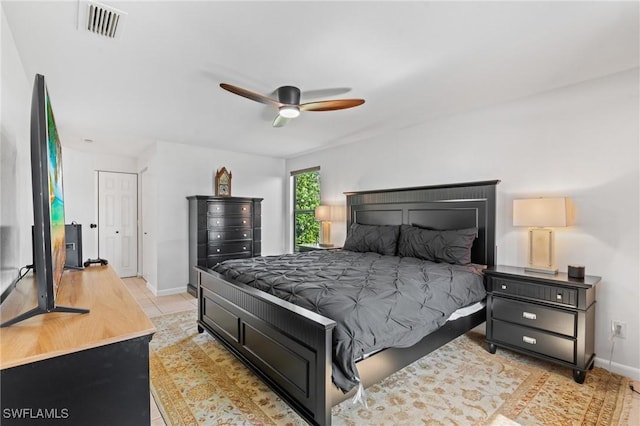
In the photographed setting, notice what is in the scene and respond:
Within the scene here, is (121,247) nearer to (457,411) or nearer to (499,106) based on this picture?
(457,411)

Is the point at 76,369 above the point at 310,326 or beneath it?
above

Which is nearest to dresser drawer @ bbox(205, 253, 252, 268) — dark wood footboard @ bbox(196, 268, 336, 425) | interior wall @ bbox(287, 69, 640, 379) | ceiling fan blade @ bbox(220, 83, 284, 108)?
dark wood footboard @ bbox(196, 268, 336, 425)

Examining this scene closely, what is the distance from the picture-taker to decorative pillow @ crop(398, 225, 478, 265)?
10.2ft

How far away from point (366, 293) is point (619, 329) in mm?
2244

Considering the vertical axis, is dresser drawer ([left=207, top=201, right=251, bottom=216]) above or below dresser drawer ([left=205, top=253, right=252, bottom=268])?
above

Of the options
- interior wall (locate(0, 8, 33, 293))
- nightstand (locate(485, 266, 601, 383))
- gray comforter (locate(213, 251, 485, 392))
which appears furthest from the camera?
nightstand (locate(485, 266, 601, 383))

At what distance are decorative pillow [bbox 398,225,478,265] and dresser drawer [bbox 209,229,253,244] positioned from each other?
106 inches

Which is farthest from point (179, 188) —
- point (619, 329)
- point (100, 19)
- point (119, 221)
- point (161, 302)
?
point (619, 329)

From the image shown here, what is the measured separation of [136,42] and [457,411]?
3.22 m

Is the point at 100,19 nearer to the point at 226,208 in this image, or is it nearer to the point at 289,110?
the point at 289,110

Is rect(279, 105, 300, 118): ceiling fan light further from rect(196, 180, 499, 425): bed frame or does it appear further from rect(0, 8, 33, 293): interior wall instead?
rect(0, 8, 33, 293): interior wall

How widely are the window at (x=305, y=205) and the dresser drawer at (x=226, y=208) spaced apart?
1.16m

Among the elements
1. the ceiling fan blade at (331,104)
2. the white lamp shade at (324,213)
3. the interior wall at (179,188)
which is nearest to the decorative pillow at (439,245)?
the white lamp shade at (324,213)

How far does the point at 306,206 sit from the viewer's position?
5.94 metres
